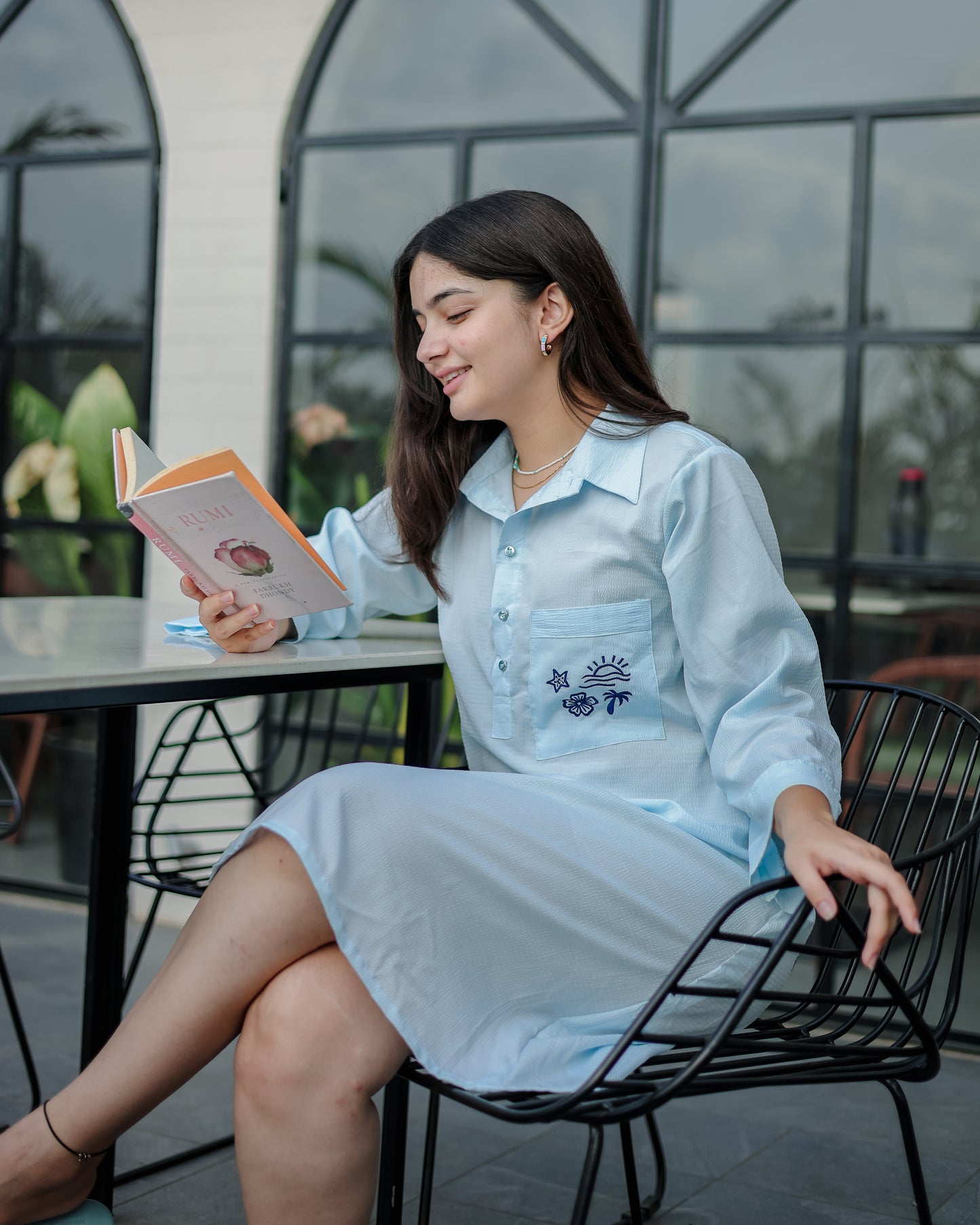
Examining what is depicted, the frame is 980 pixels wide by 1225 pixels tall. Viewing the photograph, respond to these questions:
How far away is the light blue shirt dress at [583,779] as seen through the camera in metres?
1.39

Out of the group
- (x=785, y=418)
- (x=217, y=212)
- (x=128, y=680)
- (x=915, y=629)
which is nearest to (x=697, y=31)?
(x=785, y=418)

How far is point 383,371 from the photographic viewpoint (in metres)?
3.69

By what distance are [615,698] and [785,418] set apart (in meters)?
1.73

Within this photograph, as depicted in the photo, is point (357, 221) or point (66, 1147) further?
point (357, 221)

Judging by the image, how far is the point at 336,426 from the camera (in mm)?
3744

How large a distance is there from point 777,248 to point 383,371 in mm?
1080

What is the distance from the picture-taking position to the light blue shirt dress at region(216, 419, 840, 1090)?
1392mm

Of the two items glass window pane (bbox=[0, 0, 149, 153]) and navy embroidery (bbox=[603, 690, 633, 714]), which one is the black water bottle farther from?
glass window pane (bbox=[0, 0, 149, 153])

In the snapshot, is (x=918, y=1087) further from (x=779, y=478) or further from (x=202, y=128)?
(x=202, y=128)

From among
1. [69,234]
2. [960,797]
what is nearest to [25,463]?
[69,234]

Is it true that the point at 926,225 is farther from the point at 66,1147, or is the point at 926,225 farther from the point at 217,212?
the point at 66,1147

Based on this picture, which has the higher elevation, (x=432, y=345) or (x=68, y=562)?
(x=432, y=345)

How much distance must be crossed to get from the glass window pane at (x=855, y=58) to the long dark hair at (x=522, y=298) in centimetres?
161

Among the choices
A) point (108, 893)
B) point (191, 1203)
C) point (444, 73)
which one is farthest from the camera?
point (444, 73)
